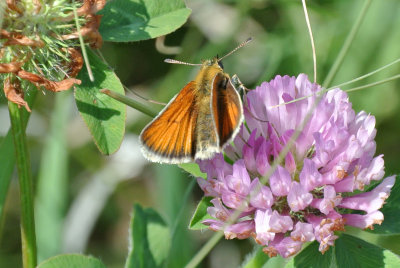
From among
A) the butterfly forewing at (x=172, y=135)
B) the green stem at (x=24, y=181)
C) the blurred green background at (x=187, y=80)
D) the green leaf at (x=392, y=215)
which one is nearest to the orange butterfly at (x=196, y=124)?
the butterfly forewing at (x=172, y=135)

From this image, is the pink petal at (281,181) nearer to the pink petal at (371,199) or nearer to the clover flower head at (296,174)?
the clover flower head at (296,174)

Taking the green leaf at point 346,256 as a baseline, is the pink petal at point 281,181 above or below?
above

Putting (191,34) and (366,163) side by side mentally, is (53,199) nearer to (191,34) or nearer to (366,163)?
(191,34)

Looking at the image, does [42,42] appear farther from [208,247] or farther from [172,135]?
[208,247]

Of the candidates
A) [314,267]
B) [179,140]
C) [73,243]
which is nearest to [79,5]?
[179,140]

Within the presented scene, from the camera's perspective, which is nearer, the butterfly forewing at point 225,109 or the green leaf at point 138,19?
the butterfly forewing at point 225,109

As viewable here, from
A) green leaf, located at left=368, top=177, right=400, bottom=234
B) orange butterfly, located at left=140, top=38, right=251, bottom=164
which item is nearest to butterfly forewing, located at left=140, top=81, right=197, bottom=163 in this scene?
orange butterfly, located at left=140, top=38, right=251, bottom=164

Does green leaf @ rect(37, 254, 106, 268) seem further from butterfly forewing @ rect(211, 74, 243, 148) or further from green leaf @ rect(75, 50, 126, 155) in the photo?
butterfly forewing @ rect(211, 74, 243, 148)
